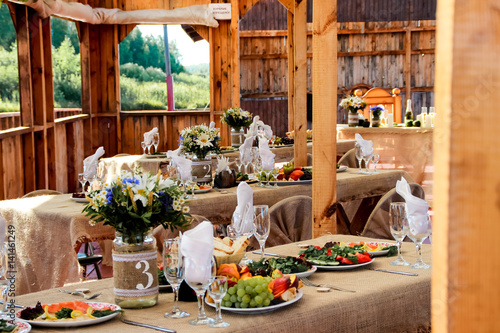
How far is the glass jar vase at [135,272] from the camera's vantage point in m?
2.02

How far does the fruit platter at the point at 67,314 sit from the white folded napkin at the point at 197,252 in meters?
0.27

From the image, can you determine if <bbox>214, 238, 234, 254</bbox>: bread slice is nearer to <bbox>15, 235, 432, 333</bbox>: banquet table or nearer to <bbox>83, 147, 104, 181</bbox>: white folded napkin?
<bbox>15, 235, 432, 333</bbox>: banquet table

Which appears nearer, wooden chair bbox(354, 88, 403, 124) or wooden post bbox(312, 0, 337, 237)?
wooden post bbox(312, 0, 337, 237)

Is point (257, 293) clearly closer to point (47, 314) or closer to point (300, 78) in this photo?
point (47, 314)

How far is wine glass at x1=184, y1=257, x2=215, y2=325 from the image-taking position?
1793mm

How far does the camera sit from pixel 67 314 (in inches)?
72.6

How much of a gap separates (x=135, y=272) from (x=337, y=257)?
0.81 metres

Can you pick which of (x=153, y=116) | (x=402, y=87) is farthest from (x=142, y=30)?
Answer: (x=402, y=87)

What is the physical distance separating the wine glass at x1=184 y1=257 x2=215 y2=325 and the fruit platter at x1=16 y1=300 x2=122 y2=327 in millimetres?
253

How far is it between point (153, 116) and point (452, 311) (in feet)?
33.3

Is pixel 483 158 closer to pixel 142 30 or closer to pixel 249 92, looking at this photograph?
pixel 142 30

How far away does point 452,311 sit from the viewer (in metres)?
0.85

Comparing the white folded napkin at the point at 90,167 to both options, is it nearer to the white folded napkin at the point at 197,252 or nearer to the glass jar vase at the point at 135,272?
the glass jar vase at the point at 135,272

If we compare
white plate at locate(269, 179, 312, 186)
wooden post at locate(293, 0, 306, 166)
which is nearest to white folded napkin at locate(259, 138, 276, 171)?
white plate at locate(269, 179, 312, 186)
